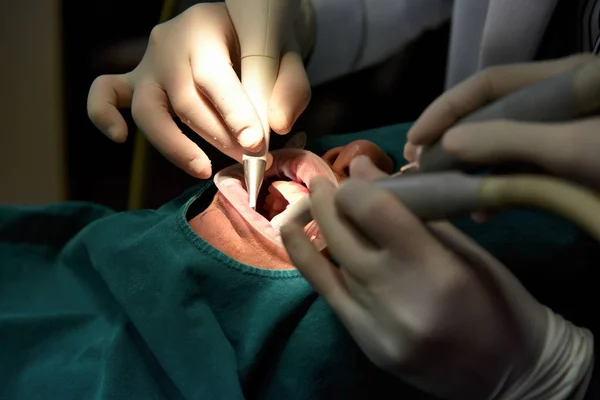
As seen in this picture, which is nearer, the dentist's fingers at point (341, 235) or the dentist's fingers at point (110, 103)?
the dentist's fingers at point (341, 235)

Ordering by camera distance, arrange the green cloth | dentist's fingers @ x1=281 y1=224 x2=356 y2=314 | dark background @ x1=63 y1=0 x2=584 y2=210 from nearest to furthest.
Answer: dentist's fingers @ x1=281 y1=224 x2=356 y2=314 < the green cloth < dark background @ x1=63 y1=0 x2=584 y2=210

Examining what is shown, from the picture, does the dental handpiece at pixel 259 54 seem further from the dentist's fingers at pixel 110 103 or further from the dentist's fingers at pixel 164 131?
the dentist's fingers at pixel 110 103

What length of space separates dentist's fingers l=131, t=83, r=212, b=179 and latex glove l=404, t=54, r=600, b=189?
1.18 feet

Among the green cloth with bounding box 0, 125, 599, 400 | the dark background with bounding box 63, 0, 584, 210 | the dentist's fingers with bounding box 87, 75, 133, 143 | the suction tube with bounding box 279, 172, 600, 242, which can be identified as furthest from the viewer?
the dark background with bounding box 63, 0, 584, 210

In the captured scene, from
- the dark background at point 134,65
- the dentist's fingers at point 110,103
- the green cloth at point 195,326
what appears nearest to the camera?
the green cloth at point 195,326

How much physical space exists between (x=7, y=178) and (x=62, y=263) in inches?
18.3

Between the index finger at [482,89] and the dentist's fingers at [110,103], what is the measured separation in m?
0.45

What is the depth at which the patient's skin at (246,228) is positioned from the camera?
24.6 inches

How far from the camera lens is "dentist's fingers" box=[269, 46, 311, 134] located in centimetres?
62

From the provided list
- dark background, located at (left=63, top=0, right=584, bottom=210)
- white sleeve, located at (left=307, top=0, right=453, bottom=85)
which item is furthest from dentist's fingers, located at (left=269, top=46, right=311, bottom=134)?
white sleeve, located at (left=307, top=0, right=453, bottom=85)

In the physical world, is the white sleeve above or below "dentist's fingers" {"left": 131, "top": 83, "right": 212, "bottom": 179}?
above

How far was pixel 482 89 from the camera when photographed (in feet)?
1.27

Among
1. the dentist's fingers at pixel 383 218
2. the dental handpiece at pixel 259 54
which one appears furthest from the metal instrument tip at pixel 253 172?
the dentist's fingers at pixel 383 218

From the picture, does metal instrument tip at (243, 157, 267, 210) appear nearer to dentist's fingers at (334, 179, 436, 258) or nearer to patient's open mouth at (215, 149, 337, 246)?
patient's open mouth at (215, 149, 337, 246)
